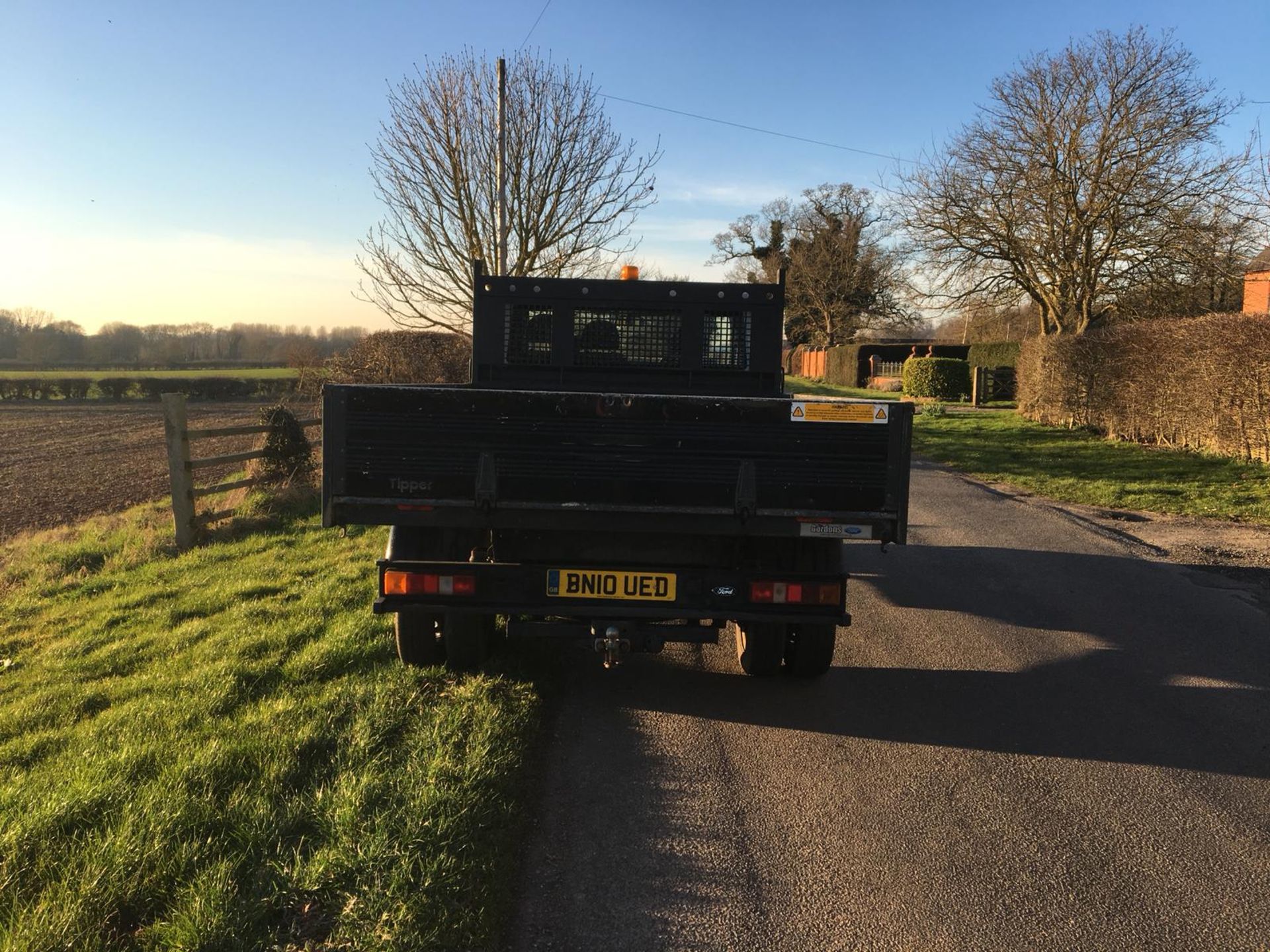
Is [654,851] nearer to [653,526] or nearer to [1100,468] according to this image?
[653,526]

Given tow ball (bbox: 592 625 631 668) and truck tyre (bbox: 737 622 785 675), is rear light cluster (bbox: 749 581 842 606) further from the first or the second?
tow ball (bbox: 592 625 631 668)

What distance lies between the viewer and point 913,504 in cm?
1104

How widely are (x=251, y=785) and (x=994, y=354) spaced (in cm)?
3395

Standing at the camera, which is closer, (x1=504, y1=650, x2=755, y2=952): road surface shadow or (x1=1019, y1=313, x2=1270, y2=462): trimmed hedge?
(x1=504, y1=650, x2=755, y2=952): road surface shadow

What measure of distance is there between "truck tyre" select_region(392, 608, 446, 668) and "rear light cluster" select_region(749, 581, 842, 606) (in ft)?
5.95

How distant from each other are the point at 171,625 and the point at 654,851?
Answer: 4590 mm

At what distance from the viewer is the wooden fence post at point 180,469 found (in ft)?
28.3

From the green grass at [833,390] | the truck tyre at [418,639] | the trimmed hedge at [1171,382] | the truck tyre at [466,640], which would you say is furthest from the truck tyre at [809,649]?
the green grass at [833,390]

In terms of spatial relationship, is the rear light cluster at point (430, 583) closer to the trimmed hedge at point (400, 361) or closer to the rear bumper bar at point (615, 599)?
the rear bumper bar at point (615, 599)

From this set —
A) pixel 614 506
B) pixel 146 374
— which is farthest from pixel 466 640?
pixel 146 374

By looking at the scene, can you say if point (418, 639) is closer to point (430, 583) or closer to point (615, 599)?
point (430, 583)

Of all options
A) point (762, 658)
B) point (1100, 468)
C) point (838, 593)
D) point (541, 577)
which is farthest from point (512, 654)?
point (1100, 468)

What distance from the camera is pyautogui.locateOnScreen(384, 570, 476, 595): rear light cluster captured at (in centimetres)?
421

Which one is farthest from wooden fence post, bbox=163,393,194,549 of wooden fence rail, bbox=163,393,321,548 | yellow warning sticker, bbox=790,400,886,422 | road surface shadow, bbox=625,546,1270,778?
yellow warning sticker, bbox=790,400,886,422
